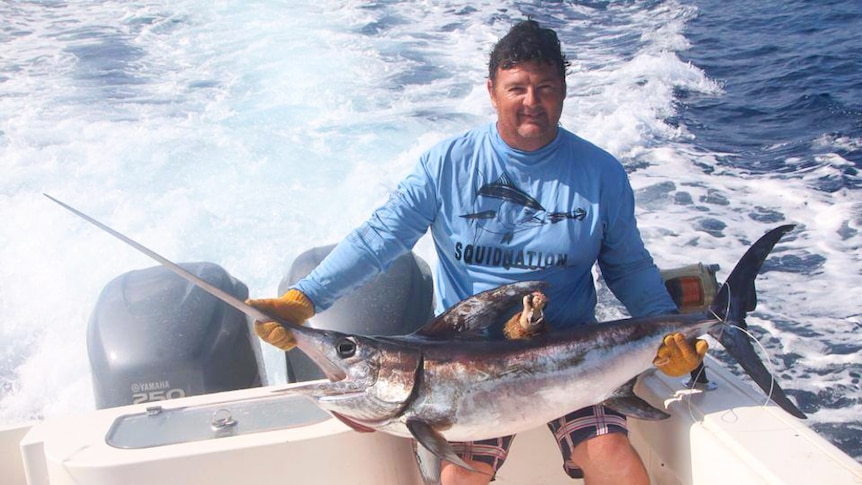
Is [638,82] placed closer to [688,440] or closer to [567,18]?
[567,18]

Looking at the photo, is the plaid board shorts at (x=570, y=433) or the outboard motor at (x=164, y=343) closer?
the plaid board shorts at (x=570, y=433)

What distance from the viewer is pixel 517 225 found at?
244 cm

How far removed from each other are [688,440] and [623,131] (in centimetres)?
579

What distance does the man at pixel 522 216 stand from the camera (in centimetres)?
236

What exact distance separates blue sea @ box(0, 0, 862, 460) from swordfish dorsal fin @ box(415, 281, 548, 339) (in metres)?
1.35

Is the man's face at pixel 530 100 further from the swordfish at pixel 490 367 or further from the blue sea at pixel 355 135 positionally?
the blue sea at pixel 355 135

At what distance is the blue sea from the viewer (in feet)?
15.7

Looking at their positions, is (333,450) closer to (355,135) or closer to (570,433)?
(570,433)

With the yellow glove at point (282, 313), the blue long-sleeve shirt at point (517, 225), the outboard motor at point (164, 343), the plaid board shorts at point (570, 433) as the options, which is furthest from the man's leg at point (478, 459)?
the outboard motor at point (164, 343)

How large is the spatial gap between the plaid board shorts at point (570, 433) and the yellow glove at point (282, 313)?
0.56m

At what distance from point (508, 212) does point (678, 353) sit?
2.12 feet

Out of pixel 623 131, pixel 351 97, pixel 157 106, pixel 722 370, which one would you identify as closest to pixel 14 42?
pixel 157 106

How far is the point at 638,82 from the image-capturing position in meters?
8.98

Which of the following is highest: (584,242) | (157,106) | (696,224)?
(584,242)
